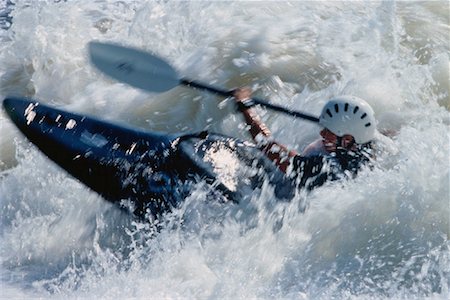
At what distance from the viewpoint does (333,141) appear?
4109 millimetres

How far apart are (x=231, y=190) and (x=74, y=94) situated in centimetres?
339

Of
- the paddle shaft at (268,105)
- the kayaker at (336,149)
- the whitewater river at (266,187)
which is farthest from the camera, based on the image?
the paddle shaft at (268,105)

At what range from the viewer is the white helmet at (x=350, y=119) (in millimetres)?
4012

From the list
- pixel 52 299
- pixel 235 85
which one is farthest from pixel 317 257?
pixel 235 85

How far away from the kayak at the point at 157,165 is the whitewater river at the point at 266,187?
10 centimetres

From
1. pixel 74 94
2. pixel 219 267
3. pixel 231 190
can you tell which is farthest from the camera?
pixel 74 94

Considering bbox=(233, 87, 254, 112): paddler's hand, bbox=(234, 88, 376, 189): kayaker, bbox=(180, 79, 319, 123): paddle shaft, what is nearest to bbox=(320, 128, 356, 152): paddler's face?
bbox=(234, 88, 376, 189): kayaker

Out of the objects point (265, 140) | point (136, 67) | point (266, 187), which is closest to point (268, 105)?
point (265, 140)

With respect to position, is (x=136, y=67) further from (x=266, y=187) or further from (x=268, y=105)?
(x=266, y=187)

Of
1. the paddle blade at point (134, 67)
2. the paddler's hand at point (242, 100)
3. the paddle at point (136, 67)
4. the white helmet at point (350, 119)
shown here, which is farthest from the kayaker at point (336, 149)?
the paddle blade at point (134, 67)

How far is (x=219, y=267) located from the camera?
3.65m

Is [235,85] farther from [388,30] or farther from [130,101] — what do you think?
[388,30]

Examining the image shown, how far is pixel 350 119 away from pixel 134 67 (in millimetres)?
1819

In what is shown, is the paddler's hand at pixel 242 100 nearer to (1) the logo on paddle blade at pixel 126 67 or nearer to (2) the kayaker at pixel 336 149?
(2) the kayaker at pixel 336 149
